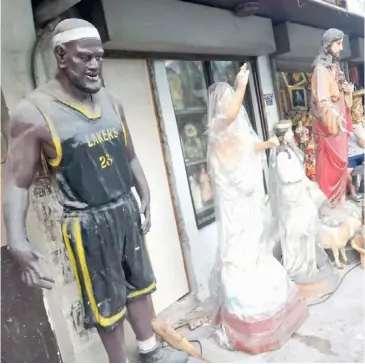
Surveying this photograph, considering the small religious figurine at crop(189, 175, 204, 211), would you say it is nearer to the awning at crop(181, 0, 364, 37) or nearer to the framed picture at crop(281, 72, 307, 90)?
the awning at crop(181, 0, 364, 37)

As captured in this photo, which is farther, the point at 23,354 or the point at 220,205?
the point at 220,205

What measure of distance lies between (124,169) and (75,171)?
0.75ft

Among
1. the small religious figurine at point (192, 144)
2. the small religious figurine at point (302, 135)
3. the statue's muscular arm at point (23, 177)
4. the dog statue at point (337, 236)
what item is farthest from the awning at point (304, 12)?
the statue's muscular arm at point (23, 177)

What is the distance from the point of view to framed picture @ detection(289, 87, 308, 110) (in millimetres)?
5359

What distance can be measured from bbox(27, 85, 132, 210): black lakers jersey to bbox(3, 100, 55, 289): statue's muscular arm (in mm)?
43

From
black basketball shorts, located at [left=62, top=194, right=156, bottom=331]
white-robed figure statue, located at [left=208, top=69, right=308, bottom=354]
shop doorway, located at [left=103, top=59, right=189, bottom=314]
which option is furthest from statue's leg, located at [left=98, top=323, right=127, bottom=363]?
shop doorway, located at [left=103, top=59, right=189, bottom=314]

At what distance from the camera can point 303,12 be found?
163 inches

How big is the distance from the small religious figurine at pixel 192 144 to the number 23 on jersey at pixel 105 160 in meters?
1.87

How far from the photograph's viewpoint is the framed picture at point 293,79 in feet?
17.2

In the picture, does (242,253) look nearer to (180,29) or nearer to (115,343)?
(115,343)

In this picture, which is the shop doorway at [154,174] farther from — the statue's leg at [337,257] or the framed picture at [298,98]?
the framed picture at [298,98]

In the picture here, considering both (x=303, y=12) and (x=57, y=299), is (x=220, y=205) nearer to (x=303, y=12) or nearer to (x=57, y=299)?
(x=57, y=299)

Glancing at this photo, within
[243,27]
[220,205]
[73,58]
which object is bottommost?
[220,205]

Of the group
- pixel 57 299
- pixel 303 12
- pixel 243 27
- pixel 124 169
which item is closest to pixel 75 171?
pixel 124 169
